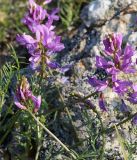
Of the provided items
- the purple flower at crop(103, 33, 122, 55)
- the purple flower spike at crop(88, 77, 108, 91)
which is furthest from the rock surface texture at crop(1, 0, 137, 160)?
the purple flower at crop(103, 33, 122, 55)

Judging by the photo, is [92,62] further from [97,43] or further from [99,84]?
[99,84]

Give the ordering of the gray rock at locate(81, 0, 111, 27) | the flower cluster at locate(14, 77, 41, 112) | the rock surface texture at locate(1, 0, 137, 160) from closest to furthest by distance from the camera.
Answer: the flower cluster at locate(14, 77, 41, 112)
the rock surface texture at locate(1, 0, 137, 160)
the gray rock at locate(81, 0, 111, 27)

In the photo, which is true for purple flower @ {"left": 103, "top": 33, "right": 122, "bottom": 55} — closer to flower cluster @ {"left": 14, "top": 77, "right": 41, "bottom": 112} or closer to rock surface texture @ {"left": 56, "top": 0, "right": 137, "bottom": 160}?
flower cluster @ {"left": 14, "top": 77, "right": 41, "bottom": 112}

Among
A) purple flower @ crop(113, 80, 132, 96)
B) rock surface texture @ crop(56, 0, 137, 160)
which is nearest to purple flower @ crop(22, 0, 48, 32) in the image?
rock surface texture @ crop(56, 0, 137, 160)

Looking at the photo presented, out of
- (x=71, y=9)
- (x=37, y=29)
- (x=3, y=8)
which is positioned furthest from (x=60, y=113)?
(x=3, y=8)

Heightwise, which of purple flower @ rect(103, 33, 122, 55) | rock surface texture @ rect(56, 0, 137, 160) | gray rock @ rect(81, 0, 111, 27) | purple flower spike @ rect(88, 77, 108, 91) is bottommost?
purple flower spike @ rect(88, 77, 108, 91)

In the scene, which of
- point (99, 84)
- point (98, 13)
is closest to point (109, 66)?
point (99, 84)

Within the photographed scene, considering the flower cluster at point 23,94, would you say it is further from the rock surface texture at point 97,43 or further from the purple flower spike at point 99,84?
the rock surface texture at point 97,43

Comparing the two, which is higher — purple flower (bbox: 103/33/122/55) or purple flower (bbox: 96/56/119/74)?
purple flower (bbox: 103/33/122/55)

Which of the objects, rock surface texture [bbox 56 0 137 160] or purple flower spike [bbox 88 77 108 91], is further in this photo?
rock surface texture [bbox 56 0 137 160]

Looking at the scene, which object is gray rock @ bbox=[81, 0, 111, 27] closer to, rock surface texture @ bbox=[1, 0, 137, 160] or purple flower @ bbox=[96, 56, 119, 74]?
rock surface texture @ bbox=[1, 0, 137, 160]

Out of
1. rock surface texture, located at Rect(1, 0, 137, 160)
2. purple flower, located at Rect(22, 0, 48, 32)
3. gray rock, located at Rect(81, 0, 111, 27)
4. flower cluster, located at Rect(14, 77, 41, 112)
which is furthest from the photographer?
gray rock, located at Rect(81, 0, 111, 27)
